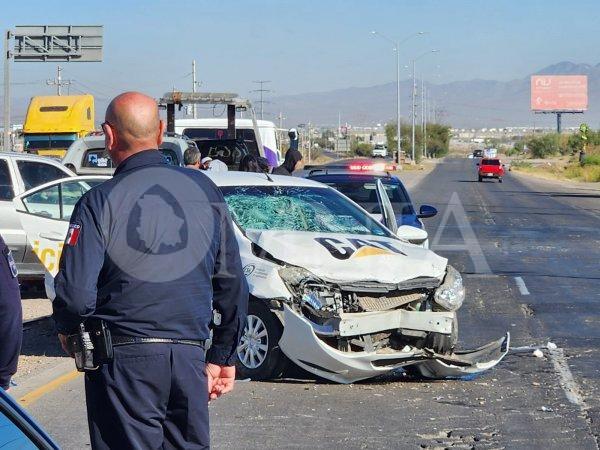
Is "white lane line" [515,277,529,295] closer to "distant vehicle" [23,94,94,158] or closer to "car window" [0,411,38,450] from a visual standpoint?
"car window" [0,411,38,450]

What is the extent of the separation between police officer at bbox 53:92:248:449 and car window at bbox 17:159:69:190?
10917 mm

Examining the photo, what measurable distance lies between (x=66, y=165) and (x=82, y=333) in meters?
12.7

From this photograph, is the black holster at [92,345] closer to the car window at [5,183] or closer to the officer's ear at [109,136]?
the officer's ear at [109,136]

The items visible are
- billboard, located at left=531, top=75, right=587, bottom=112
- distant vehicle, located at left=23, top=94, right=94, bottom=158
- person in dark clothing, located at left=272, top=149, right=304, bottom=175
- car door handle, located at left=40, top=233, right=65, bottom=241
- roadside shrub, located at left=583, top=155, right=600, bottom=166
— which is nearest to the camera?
car door handle, located at left=40, top=233, right=65, bottom=241

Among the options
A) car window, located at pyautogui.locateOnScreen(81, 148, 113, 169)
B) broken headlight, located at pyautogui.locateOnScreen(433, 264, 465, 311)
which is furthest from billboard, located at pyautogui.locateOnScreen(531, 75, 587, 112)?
broken headlight, located at pyautogui.locateOnScreen(433, 264, 465, 311)

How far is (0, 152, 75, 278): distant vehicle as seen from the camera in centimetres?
1313

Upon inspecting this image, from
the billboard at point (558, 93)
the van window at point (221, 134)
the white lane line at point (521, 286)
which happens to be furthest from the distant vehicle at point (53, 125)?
the billboard at point (558, 93)

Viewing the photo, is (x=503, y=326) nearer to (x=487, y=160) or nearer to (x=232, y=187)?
(x=232, y=187)

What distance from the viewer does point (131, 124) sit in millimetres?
4090

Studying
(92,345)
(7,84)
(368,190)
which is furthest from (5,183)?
(7,84)

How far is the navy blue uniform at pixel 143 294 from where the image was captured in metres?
3.93

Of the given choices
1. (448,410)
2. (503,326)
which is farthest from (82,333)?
(503,326)

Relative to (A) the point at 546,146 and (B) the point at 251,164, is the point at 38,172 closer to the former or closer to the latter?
(B) the point at 251,164

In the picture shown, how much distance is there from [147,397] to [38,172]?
37.2 ft
